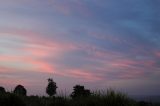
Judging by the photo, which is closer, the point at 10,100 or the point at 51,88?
the point at 10,100

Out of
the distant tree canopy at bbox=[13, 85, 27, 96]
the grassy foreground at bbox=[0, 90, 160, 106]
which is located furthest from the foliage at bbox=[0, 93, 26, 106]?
the distant tree canopy at bbox=[13, 85, 27, 96]

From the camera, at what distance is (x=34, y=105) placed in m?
26.3

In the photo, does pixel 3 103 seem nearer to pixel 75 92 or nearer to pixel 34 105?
pixel 34 105

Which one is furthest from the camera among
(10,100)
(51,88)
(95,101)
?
(51,88)

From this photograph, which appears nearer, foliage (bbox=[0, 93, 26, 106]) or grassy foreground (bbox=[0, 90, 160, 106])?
grassy foreground (bbox=[0, 90, 160, 106])

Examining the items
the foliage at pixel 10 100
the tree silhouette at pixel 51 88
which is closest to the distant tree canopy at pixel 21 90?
the tree silhouette at pixel 51 88

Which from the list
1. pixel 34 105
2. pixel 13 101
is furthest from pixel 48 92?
pixel 13 101

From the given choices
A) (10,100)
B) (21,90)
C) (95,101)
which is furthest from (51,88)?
(95,101)

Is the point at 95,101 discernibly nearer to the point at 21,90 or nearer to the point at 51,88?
the point at 51,88

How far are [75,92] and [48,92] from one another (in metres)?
9.33

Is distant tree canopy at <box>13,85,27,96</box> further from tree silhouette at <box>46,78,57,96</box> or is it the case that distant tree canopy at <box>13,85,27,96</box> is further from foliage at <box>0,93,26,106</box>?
foliage at <box>0,93,26,106</box>

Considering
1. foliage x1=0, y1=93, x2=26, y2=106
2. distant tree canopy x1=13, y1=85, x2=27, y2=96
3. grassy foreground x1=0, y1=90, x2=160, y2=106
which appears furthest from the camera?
distant tree canopy x1=13, y1=85, x2=27, y2=96

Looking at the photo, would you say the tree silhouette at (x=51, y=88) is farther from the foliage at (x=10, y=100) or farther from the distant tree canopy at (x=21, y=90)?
the foliage at (x=10, y=100)

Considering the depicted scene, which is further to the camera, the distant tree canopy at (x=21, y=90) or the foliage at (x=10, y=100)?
the distant tree canopy at (x=21, y=90)
